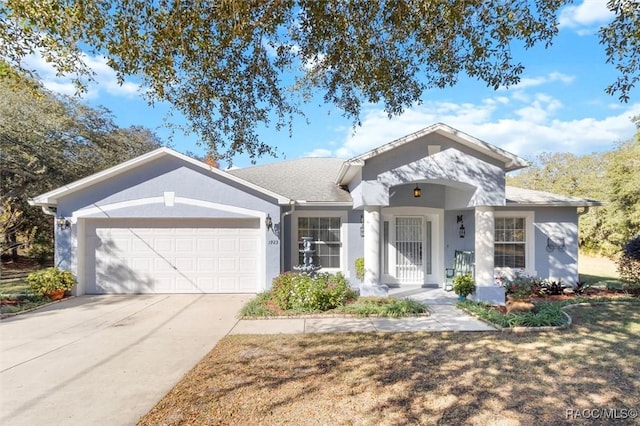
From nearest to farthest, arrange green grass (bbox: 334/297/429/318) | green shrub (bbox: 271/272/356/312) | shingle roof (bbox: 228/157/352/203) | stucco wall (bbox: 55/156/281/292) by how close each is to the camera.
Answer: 1. green grass (bbox: 334/297/429/318)
2. green shrub (bbox: 271/272/356/312)
3. stucco wall (bbox: 55/156/281/292)
4. shingle roof (bbox: 228/157/352/203)

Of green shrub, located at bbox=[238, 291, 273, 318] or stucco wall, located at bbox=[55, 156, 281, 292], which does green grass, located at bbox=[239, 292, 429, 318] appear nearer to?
green shrub, located at bbox=[238, 291, 273, 318]

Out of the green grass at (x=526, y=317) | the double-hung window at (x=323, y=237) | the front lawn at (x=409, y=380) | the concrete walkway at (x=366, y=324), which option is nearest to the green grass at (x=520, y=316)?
the green grass at (x=526, y=317)

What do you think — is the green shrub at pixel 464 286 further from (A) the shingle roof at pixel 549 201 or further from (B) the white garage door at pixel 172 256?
(B) the white garage door at pixel 172 256

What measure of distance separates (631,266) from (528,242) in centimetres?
306

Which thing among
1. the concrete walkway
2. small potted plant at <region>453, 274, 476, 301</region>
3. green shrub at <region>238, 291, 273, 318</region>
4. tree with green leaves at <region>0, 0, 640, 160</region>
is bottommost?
the concrete walkway

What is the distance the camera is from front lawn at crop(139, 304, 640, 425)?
3.88 meters

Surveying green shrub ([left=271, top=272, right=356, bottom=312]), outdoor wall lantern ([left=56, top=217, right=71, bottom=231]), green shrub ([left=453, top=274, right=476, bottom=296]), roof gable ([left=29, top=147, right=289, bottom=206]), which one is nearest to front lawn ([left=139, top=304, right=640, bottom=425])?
green shrub ([left=271, top=272, right=356, bottom=312])

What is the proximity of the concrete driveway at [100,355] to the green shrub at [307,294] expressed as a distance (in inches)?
51.6

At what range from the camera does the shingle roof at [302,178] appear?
12188 millimetres

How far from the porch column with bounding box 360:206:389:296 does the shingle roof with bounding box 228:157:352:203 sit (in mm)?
1806

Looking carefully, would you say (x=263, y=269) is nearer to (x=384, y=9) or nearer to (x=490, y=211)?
(x=490, y=211)

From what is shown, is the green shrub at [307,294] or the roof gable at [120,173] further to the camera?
the roof gable at [120,173]

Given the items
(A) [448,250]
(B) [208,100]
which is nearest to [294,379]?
(B) [208,100]

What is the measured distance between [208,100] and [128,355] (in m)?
4.55
